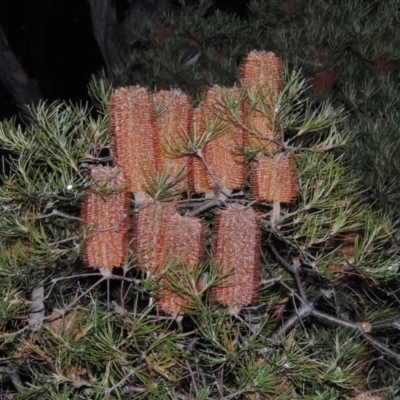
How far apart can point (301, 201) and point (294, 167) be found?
0.06 m

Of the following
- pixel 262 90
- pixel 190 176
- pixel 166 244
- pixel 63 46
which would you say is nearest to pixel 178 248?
pixel 166 244

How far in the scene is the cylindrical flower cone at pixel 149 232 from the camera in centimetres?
112

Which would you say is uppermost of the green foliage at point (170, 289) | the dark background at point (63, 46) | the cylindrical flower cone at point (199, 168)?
the dark background at point (63, 46)

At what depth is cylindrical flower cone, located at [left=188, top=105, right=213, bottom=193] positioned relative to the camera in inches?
47.7

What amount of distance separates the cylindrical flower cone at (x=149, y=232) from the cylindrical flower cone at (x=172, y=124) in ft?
0.22

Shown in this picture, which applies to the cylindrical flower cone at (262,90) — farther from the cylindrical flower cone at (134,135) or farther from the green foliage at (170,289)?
the cylindrical flower cone at (134,135)

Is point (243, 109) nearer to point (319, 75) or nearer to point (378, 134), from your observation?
point (378, 134)

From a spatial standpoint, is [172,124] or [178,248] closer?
[178,248]

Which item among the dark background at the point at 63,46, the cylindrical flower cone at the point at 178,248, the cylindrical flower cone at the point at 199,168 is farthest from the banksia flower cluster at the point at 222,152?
the dark background at the point at 63,46

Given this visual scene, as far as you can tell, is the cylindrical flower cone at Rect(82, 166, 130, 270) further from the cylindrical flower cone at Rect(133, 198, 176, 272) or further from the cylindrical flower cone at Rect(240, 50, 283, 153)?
the cylindrical flower cone at Rect(240, 50, 283, 153)

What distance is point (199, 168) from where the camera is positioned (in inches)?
47.9

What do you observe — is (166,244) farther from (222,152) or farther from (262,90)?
(262,90)

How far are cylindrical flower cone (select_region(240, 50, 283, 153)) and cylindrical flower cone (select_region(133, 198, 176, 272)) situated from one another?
17 centimetres

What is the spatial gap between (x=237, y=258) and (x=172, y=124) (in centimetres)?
24
